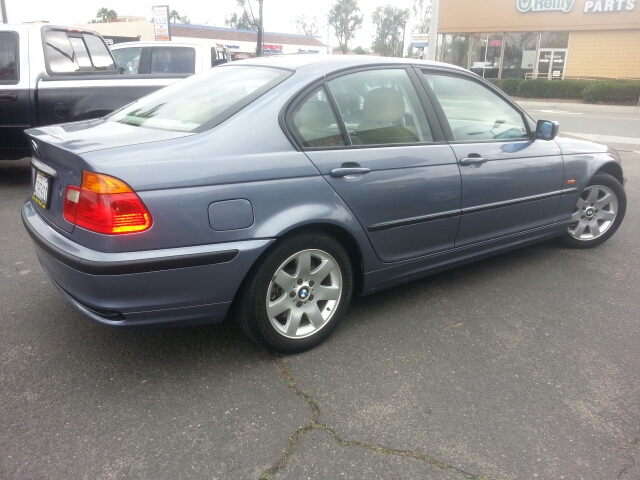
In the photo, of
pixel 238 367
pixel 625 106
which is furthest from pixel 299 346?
pixel 625 106

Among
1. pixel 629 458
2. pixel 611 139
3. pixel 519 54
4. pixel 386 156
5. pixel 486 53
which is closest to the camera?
pixel 629 458

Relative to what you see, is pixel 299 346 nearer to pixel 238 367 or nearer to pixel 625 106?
pixel 238 367

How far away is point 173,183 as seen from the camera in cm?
254

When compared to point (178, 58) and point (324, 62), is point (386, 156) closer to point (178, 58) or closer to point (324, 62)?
point (324, 62)

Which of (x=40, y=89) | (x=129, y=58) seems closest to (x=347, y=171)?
(x=40, y=89)

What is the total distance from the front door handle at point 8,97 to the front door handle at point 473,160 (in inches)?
197

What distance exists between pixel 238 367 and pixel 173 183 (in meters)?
1.04

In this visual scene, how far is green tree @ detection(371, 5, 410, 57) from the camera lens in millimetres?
76750

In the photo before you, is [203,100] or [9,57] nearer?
[203,100]

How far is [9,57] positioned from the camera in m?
6.32

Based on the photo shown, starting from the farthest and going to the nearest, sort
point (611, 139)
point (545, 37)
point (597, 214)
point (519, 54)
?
point (519, 54), point (545, 37), point (611, 139), point (597, 214)

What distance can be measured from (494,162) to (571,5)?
109 feet

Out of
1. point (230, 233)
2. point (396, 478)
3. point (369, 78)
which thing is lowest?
point (396, 478)

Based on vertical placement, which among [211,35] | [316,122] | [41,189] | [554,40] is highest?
[211,35]
